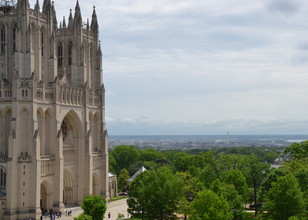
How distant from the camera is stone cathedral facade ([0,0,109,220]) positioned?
232 feet

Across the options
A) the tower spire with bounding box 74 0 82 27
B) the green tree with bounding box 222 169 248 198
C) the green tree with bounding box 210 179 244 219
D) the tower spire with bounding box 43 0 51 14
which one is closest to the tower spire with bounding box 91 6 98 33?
the tower spire with bounding box 74 0 82 27

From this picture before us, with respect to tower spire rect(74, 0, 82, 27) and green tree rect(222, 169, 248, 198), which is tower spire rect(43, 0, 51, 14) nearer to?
tower spire rect(74, 0, 82, 27)

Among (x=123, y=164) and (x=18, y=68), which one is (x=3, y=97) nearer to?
(x=18, y=68)

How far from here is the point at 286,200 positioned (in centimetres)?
5519

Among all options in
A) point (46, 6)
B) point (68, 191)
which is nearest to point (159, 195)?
point (68, 191)

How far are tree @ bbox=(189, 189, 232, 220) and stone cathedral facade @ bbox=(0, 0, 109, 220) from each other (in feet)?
102

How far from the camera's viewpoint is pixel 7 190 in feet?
226

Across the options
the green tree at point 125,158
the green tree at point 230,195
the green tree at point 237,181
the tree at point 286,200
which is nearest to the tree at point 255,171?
the green tree at point 237,181

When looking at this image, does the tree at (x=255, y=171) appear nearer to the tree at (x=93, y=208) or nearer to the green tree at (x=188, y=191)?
the green tree at (x=188, y=191)

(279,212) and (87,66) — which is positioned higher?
(87,66)

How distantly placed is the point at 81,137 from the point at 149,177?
27.6 meters

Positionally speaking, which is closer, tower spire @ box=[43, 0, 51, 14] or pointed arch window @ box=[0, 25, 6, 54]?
pointed arch window @ box=[0, 25, 6, 54]

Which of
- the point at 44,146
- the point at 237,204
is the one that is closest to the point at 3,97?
the point at 44,146

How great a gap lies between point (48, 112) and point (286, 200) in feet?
141
